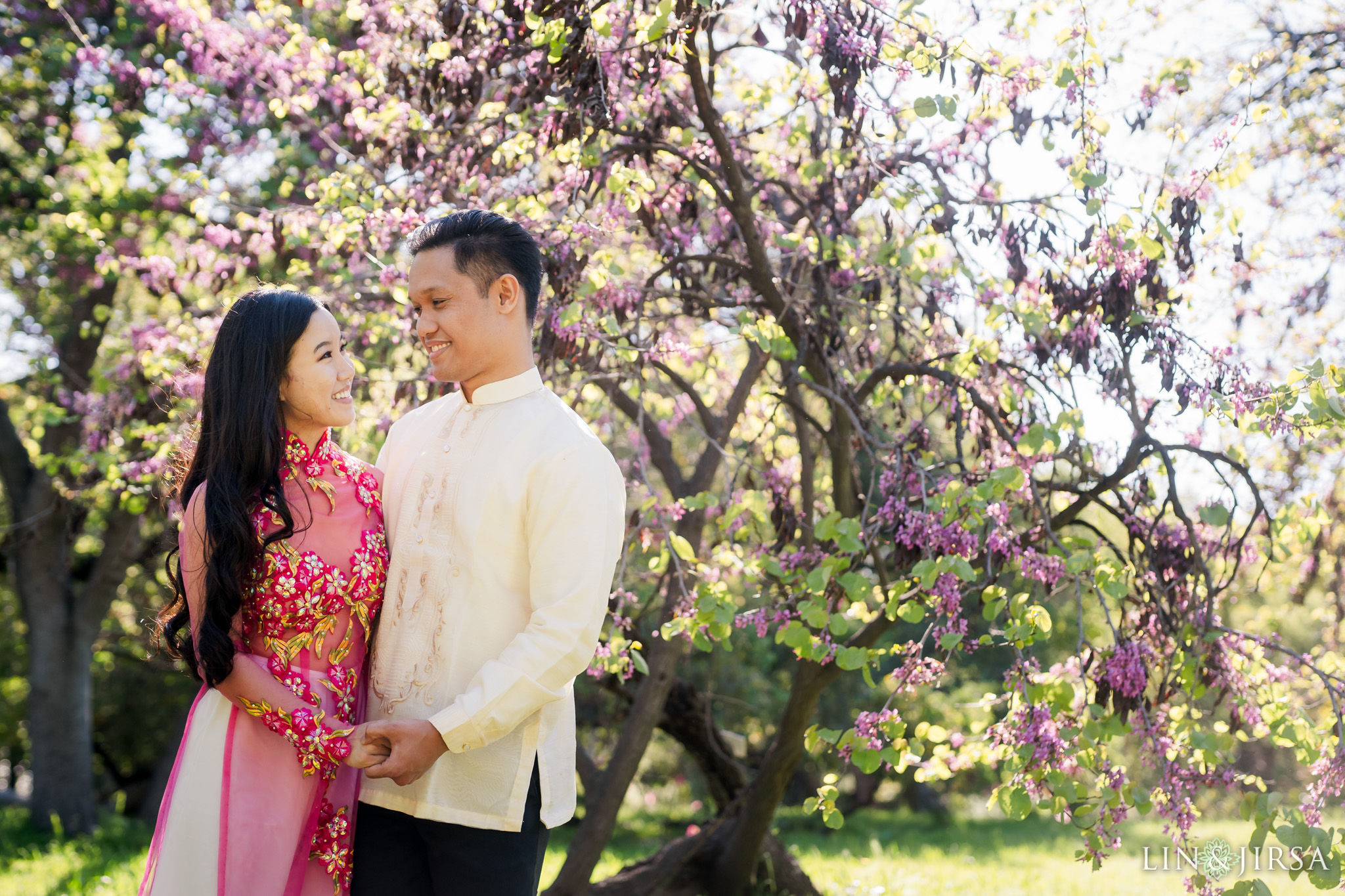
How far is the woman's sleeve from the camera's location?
2055 mm

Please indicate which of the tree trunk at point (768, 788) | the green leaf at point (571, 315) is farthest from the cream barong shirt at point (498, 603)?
the tree trunk at point (768, 788)

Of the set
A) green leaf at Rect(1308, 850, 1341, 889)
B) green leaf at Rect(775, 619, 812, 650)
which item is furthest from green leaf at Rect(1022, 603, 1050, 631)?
green leaf at Rect(1308, 850, 1341, 889)

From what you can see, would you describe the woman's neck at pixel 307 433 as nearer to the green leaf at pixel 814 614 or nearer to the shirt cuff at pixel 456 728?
the shirt cuff at pixel 456 728

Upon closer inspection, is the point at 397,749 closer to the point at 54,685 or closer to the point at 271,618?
the point at 271,618

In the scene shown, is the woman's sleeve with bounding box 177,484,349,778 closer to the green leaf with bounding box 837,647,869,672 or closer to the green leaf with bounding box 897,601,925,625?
the green leaf with bounding box 837,647,869,672

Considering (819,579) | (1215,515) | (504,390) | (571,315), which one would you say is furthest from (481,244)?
(1215,515)

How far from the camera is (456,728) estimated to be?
194 cm

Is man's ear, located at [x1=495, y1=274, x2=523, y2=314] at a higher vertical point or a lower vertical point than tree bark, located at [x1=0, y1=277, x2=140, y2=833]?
higher

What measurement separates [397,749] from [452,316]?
88cm

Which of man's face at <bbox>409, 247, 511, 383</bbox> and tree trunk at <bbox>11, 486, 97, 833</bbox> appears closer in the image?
man's face at <bbox>409, 247, 511, 383</bbox>

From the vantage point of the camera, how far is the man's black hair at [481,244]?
2227 mm

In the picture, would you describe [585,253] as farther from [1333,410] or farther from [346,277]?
[1333,410]

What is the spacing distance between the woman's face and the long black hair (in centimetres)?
2

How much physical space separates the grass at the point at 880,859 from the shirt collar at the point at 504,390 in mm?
2962
